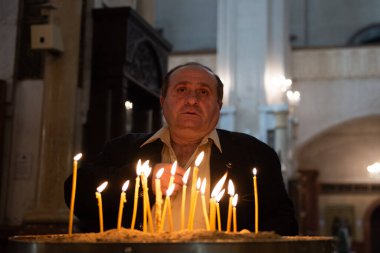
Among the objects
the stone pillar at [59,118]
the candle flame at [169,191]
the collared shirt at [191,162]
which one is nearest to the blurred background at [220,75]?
the stone pillar at [59,118]

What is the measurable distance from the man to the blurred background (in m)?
2.84

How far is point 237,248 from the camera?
4.29 feet

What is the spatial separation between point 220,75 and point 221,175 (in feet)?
54.7

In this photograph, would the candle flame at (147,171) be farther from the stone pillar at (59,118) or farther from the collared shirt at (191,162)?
the stone pillar at (59,118)

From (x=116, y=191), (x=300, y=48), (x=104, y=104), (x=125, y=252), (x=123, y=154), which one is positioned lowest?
(x=125, y=252)

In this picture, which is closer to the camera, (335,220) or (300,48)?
(300,48)

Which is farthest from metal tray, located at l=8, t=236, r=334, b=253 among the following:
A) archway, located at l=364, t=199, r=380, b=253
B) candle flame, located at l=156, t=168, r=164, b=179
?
archway, located at l=364, t=199, r=380, b=253

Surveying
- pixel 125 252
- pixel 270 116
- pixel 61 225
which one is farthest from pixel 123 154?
pixel 270 116

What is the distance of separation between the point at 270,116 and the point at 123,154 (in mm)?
15354

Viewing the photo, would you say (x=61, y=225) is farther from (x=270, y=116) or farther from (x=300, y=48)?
(x=300, y=48)

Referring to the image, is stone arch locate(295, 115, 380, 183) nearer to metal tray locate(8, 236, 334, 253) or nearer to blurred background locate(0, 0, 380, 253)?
blurred background locate(0, 0, 380, 253)

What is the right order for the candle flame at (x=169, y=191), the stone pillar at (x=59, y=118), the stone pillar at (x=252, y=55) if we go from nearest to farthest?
the candle flame at (x=169, y=191)
the stone pillar at (x=59, y=118)
the stone pillar at (x=252, y=55)

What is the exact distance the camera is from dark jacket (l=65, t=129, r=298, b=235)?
7.55 ft

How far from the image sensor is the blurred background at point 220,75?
5938 millimetres
